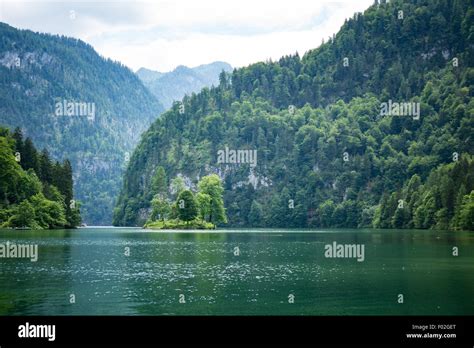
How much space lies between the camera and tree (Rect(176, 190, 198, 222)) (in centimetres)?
18825

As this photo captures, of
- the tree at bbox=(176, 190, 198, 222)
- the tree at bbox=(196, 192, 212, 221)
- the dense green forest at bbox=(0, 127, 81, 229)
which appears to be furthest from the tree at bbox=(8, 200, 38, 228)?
the tree at bbox=(196, 192, 212, 221)

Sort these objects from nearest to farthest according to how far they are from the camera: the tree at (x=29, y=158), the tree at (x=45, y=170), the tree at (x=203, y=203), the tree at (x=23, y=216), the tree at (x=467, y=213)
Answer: the tree at (x=467, y=213)
the tree at (x=23, y=216)
the tree at (x=29, y=158)
the tree at (x=45, y=170)
the tree at (x=203, y=203)

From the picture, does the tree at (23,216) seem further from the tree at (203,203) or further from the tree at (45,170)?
the tree at (203,203)

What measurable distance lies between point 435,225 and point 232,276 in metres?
119

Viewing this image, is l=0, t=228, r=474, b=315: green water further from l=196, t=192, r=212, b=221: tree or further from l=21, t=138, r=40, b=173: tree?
l=196, t=192, r=212, b=221: tree

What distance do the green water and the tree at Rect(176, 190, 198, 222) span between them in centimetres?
9912

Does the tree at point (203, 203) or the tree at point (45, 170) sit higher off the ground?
the tree at point (45, 170)

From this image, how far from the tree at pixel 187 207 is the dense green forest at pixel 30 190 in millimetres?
25307

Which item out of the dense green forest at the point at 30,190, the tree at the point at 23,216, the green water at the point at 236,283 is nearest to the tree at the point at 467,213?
the green water at the point at 236,283

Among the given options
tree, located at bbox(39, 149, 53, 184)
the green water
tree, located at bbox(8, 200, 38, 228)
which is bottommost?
the green water

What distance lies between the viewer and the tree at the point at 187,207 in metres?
188

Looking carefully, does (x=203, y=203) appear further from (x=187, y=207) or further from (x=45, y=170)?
(x=45, y=170)

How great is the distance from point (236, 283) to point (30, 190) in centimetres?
11253
